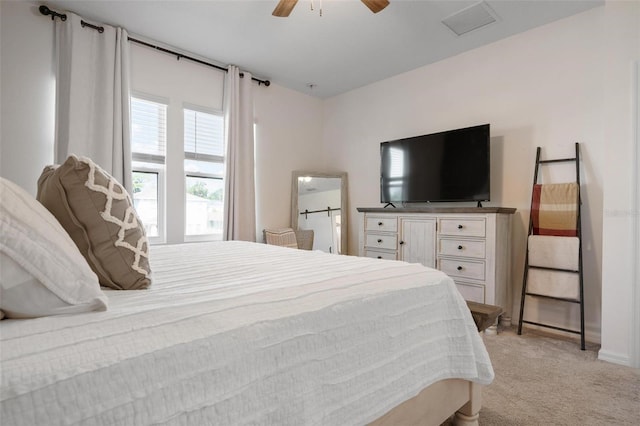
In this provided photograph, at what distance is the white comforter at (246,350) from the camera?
0.52 m

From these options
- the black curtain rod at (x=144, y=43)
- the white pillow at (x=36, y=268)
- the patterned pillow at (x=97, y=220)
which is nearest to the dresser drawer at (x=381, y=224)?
the black curtain rod at (x=144, y=43)

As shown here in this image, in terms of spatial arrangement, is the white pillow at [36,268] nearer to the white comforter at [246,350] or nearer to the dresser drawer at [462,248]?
the white comforter at [246,350]

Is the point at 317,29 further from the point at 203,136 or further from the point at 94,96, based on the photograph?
the point at 94,96

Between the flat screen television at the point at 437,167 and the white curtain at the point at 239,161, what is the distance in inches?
62.5

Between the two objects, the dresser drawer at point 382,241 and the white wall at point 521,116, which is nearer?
the white wall at point 521,116

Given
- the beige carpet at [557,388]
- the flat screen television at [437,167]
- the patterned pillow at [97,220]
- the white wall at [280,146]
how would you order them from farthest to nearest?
the white wall at [280,146] → the flat screen television at [437,167] → the beige carpet at [557,388] → the patterned pillow at [97,220]

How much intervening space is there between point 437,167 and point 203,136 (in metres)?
2.58

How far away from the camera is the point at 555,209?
2.72 m

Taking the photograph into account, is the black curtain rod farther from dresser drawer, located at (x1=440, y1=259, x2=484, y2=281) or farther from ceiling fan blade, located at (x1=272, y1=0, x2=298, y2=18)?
dresser drawer, located at (x1=440, y1=259, x2=484, y2=281)

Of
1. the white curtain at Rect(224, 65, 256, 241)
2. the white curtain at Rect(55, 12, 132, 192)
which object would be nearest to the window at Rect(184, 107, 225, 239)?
the white curtain at Rect(224, 65, 256, 241)

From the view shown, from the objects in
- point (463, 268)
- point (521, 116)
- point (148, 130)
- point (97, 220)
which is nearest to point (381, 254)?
A: point (463, 268)

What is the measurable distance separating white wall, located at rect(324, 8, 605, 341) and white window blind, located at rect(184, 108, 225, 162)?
2089 mm

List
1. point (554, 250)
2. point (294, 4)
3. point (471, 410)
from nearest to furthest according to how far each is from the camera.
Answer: point (471, 410) → point (294, 4) → point (554, 250)

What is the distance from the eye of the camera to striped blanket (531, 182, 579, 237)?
2635 mm
